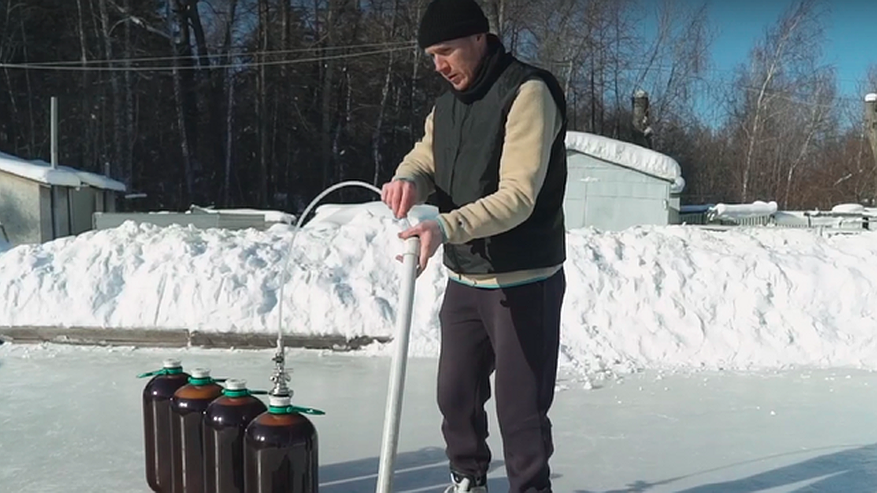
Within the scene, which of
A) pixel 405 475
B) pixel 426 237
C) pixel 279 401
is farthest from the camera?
pixel 405 475

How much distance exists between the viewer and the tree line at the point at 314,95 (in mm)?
21156

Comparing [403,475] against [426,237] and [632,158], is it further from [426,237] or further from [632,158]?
[632,158]

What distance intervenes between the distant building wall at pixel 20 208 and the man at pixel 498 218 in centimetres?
1045

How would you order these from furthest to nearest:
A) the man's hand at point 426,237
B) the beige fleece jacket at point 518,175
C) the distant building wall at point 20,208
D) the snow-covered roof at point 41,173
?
the distant building wall at point 20,208 < the snow-covered roof at point 41,173 < the beige fleece jacket at point 518,175 < the man's hand at point 426,237

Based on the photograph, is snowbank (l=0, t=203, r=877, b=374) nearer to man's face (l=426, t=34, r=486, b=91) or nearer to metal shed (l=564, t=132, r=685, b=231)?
man's face (l=426, t=34, r=486, b=91)

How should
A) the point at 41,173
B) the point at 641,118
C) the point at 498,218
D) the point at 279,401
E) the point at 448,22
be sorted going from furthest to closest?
the point at 641,118 → the point at 41,173 → the point at 279,401 → the point at 448,22 → the point at 498,218

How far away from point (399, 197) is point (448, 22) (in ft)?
1.51

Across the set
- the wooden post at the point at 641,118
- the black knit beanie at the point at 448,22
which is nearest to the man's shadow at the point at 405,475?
the black knit beanie at the point at 448,22

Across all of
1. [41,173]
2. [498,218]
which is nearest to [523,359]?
[498,218]

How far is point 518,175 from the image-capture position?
72.3 inches

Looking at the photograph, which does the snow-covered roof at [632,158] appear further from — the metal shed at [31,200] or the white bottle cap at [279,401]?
the white bottle cap at [279,401]

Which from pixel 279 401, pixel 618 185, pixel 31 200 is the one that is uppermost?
pixel 618 185

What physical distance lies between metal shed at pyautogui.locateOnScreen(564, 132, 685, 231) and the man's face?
10001mm

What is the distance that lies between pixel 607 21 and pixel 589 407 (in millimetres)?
23559
